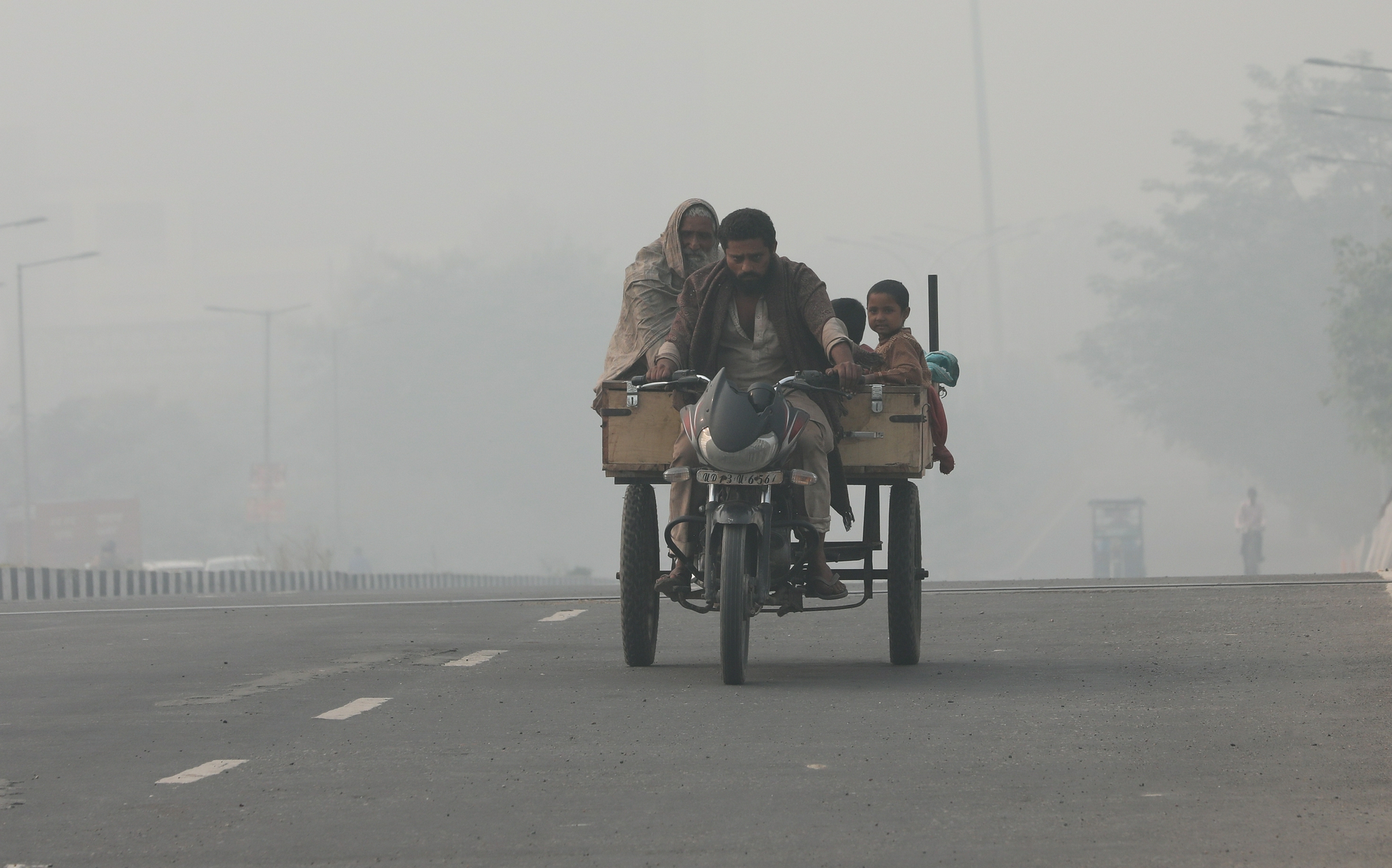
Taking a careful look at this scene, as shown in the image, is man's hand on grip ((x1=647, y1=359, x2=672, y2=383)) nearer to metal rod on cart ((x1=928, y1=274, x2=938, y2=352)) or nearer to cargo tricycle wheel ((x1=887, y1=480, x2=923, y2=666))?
cargo tricycle wheel ((x1=887, y1=480, x2=923, y2=666))

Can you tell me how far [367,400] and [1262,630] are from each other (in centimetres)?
10756

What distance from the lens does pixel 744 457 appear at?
8.66m

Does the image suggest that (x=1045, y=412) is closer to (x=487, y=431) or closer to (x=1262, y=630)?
(x=487, y=431)

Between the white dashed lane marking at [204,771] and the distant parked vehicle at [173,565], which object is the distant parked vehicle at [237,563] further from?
the white dashed lane marking at [204,771]

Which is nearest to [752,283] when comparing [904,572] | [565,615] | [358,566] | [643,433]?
[643,433]

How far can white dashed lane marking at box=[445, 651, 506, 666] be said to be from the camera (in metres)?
10.5

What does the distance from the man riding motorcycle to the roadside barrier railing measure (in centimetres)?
1447

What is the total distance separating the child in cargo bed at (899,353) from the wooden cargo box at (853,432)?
72mm

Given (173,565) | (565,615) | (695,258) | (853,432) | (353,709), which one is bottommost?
(173,565)

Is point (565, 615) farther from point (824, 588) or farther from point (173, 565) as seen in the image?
point (173, 565)

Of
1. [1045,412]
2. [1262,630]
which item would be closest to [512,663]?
[1262,630]

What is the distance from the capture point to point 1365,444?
60.9 m

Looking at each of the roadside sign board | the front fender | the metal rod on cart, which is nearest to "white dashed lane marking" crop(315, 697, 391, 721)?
the front fender

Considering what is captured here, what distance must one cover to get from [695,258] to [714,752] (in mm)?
3912
